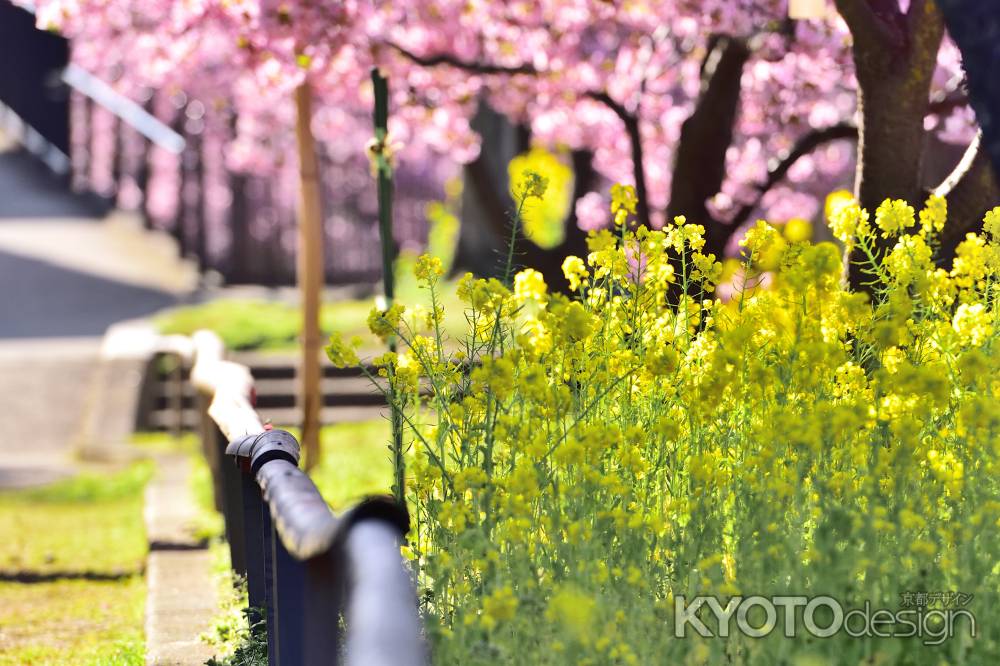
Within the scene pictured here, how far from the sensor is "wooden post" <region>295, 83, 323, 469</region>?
36.4ft

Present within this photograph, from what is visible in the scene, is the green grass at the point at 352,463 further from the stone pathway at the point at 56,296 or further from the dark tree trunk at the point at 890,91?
the dark tree trunk at the point at 890,91

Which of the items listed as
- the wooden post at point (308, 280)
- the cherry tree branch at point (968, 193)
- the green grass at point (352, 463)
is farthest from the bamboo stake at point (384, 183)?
the wooden post at point (308, 280)

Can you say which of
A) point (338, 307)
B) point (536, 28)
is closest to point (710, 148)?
point (536, 28)

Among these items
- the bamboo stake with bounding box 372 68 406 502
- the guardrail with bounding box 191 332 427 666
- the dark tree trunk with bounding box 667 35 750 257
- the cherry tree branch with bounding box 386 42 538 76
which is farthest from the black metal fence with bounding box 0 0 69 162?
the guardrail with bounding box 191 332 427 666

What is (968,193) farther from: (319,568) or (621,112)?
(319,568)

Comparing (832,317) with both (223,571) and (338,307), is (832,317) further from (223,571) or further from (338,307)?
(338,307)

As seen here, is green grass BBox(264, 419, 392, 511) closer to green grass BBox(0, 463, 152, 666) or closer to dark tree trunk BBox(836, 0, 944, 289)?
green grass BBox(0, 463, 152, 666)

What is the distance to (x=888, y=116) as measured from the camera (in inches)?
262

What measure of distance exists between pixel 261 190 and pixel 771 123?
14255mm

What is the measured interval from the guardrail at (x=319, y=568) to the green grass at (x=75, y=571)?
5.61 ft

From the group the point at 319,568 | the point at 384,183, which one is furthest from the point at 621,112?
the point at 319,568

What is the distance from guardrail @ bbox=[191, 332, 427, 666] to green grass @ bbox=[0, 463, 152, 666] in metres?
1.71

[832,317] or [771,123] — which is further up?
[771,123]

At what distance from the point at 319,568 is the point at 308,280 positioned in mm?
7995
